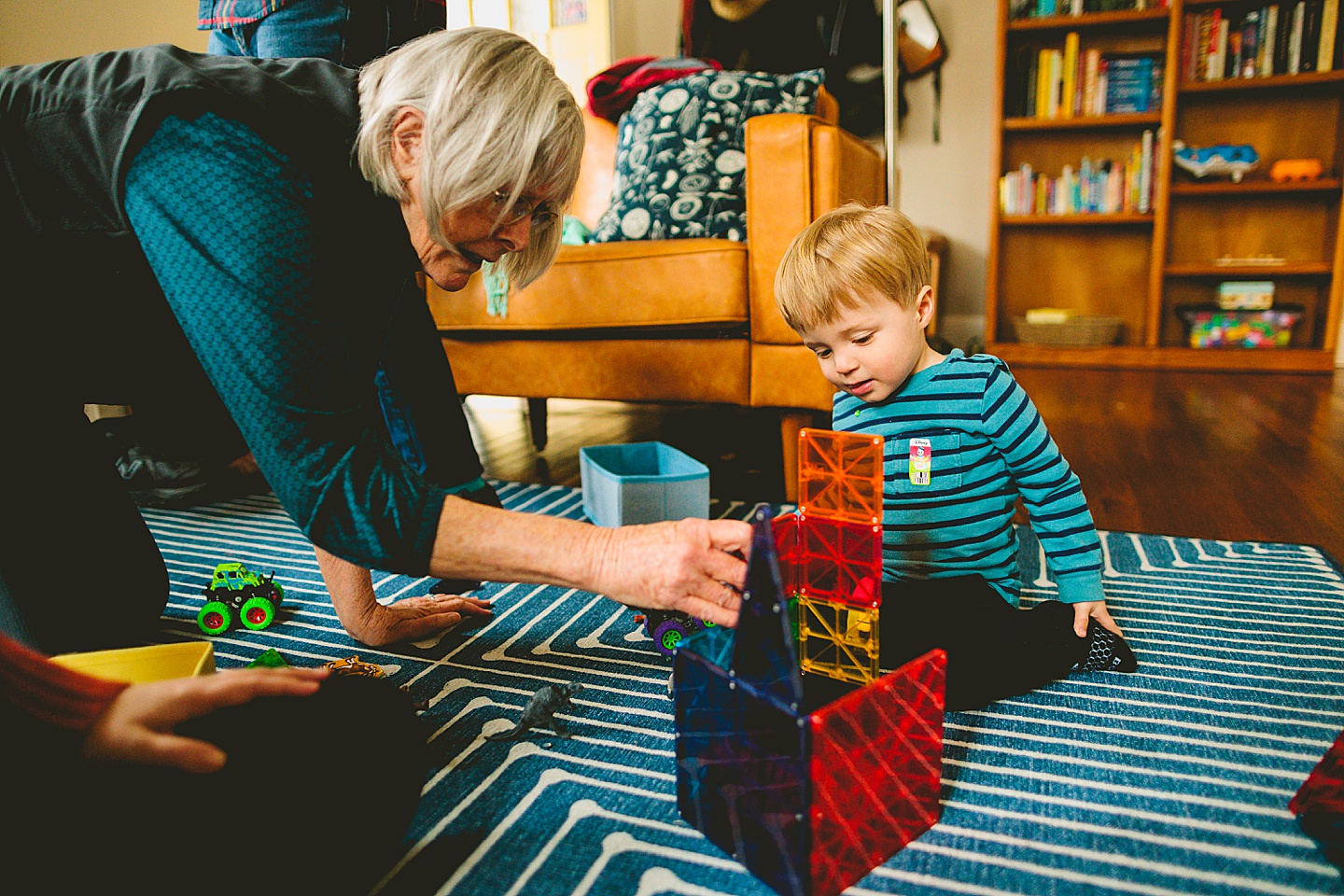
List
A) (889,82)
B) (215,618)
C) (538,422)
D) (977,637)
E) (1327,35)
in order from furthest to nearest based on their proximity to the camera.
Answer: (1327,35), (538,422), (889,82), (215,618), (977,637)

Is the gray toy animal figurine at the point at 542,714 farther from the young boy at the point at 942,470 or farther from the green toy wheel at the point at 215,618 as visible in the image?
the green toy wheel at the point at 215,618

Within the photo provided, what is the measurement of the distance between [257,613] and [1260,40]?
380 centimetres

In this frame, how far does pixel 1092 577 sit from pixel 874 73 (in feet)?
9.25

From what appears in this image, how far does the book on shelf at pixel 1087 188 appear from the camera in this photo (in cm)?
321

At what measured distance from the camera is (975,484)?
0.98 m

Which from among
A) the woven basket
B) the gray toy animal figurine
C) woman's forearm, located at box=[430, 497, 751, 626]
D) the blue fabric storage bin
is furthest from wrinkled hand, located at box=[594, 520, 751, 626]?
the woven basket

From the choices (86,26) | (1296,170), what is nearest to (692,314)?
(86,26)

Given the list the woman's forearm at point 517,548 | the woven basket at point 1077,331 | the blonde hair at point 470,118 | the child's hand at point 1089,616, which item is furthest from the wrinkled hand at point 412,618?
the woven basket at point 1077,331

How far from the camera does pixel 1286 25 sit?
9.77ft

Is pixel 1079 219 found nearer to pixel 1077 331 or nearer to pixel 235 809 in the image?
pixel 1077 331

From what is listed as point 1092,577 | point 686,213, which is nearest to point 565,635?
point 1092,577

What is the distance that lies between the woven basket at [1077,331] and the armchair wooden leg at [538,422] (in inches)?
88.9

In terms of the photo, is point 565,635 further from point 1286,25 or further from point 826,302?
point 1286,25

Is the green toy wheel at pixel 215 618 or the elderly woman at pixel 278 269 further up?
the elderly woman at pixel 278 269
